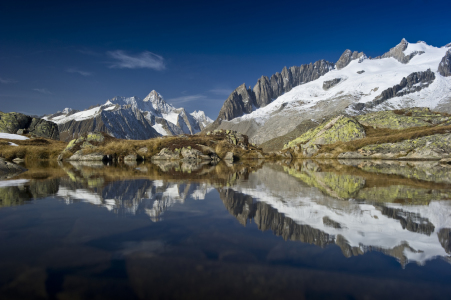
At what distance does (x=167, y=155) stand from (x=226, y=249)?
47.1 m

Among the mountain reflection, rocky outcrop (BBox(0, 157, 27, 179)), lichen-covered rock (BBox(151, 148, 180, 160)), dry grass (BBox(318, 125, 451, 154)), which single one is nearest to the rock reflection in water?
the mountain reflection

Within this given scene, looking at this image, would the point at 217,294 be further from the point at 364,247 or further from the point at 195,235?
the point at 364,247

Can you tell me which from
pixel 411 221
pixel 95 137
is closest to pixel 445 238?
pixel 411 221

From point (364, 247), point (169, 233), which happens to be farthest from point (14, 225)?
point (364, 247)

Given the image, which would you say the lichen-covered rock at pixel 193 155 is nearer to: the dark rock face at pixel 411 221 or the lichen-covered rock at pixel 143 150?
the lichen-covered rock at pixel 143 150

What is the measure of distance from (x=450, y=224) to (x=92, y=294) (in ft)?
27.3

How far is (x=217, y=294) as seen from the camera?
3484 mm

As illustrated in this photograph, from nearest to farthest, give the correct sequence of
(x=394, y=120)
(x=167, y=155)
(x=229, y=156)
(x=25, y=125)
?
(x=167, y=155), (x=229, y=156), (x=394, y=120), (x=25, y=125)

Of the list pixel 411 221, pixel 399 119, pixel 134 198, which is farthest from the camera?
pixel 399 119

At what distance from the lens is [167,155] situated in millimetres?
50656

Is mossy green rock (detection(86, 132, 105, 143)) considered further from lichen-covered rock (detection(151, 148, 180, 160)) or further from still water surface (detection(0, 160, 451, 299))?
still water surface (detection(0, 160, 451, 299))

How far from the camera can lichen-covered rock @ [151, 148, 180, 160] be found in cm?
5028

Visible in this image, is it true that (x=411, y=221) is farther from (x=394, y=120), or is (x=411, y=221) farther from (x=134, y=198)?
(x=394, y=120)

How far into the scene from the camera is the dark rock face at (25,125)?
71.4m
